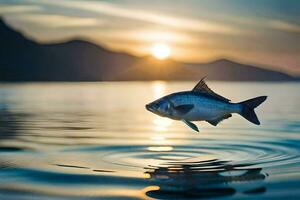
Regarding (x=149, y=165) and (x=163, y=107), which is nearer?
(x=163, y=107)

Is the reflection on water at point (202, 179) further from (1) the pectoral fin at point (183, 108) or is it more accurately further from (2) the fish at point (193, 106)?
(1) the pectoral fin at point (183, 108)

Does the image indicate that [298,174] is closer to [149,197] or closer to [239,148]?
[149,197]

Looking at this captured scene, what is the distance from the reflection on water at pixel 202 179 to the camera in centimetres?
1288

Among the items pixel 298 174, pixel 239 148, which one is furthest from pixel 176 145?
pixel 298 174

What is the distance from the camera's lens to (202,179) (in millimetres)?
14445

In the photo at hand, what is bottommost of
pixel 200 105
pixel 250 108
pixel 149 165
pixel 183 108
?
pixel 149 165

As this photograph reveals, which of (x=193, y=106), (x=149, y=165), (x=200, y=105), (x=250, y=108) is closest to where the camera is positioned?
(x=193, y=106)

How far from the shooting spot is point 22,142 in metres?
24.2

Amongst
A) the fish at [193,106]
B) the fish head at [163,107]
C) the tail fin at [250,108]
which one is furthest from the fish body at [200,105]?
the tail fin at [250,108]

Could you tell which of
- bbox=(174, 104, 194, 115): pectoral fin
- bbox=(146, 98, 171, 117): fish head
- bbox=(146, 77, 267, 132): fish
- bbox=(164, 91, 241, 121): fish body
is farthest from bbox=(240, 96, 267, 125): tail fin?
bbox=(146, 98, 171, 117): fish head

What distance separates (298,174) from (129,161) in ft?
17.8

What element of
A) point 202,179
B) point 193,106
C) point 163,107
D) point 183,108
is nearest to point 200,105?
point 193,106

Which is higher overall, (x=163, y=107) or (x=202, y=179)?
(x=163, y=107)

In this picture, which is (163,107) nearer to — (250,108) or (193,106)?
(193,106)
